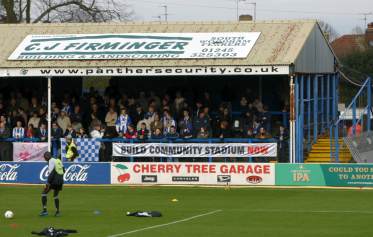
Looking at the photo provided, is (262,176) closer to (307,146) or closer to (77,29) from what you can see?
(307,146)

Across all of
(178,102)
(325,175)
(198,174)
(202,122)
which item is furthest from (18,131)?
(325,175)

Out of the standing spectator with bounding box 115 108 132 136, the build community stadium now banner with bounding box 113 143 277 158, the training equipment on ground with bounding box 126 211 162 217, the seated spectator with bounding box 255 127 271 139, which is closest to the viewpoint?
the training equipment on ground with bounding box 126 211 162 217

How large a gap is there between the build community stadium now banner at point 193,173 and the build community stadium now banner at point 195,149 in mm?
1079

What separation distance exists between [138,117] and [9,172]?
5.19 m

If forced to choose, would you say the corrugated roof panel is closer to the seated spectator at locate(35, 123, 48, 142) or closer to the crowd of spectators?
the crowd of spectators

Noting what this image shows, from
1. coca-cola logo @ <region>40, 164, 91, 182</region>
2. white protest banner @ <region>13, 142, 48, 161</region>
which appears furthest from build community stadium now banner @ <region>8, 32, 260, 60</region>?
coca-cola logo @ <region>40, 164, 91, 182</region>

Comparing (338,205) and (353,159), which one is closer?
(338,205)

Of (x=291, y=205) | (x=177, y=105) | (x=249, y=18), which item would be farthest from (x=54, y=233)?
(x=249, y=18)

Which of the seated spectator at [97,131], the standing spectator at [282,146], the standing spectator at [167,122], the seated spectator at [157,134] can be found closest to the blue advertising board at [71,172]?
the seated spectator at [97,131]

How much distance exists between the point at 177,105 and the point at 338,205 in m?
12.0

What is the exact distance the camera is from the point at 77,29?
41.3 metres

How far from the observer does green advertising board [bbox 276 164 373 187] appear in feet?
111

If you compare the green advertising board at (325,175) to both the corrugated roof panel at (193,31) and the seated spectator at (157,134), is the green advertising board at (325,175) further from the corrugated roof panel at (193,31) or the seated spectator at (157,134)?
the seated spectator at (157,134)

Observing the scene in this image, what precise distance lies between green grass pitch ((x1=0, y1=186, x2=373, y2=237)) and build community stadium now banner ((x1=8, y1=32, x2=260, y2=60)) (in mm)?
5554
